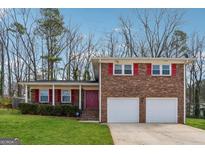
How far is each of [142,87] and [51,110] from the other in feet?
22.4

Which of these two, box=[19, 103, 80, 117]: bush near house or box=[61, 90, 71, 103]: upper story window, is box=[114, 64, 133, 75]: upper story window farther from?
box=[61, 90, 71, 103]: upper story window

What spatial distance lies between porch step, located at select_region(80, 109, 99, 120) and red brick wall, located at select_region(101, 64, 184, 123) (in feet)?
4.28

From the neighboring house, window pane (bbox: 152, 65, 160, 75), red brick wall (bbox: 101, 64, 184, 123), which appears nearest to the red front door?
the neighboring house

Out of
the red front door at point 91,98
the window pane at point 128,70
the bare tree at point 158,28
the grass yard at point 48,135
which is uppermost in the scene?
the bare tree at point 158,28

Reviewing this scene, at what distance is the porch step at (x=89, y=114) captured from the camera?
24.5 m

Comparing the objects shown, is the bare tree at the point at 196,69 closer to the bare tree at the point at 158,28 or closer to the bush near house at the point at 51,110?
the bare tree at the point at 158,28

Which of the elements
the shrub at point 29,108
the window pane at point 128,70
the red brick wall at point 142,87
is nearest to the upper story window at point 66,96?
the shrub at point 29,108

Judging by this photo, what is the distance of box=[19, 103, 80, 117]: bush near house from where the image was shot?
2534 cm

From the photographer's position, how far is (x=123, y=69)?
23875 mm

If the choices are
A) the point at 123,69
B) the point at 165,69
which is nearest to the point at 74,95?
the point at 123,69

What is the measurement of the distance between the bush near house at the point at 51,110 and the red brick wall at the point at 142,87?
9.25 feet

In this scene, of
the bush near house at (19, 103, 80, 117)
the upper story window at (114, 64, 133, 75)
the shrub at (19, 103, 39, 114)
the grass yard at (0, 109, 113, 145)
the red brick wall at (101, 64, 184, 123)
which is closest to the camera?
the grass yard at (0, 109, 113, 145)

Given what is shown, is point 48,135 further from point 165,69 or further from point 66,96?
point 66,96
